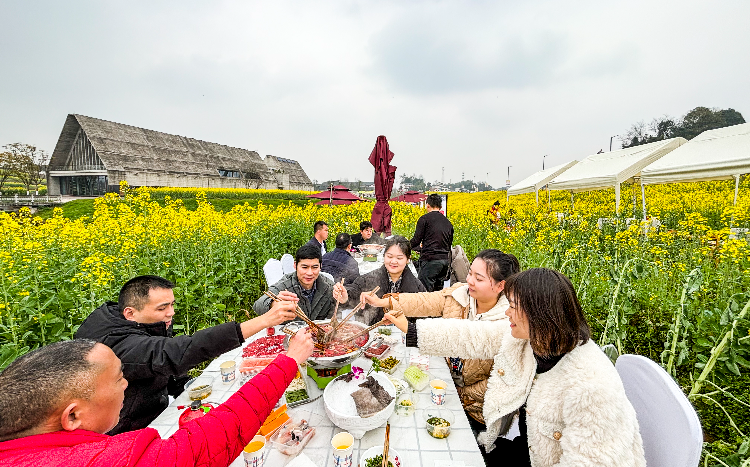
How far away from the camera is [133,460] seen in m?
0.92

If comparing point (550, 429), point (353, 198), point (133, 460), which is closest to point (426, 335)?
point (550, 429)

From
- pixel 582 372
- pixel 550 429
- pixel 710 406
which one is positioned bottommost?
pixel 710 406

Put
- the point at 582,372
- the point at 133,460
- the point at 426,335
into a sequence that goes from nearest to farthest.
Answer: the point at 133,460 → the point at 582,372 → the point at 426,335

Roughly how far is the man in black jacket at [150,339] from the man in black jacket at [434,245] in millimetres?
3717

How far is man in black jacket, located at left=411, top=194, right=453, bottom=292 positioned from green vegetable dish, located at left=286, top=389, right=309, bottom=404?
367 centimetres

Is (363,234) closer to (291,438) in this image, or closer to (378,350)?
(378,350)

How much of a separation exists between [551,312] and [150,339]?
220 cm

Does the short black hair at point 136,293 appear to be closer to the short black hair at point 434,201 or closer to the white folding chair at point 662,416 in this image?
the white folding chair at point 662,416

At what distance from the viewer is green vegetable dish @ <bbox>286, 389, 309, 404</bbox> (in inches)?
72.8

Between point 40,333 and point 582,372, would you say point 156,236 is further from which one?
point 582,372

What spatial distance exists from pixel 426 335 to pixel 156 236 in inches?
193

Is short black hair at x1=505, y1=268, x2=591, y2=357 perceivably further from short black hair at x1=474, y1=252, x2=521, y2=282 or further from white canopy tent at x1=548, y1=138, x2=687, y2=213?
white canopy tent at x1=548, y1=138, x2=687, y2=213

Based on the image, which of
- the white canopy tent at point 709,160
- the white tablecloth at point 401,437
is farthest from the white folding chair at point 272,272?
the white canopy tent at point 709,160

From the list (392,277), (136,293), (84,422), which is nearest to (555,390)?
(84,422)
